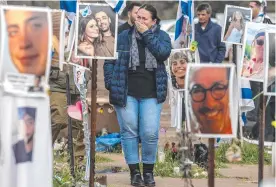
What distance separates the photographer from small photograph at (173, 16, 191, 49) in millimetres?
10234

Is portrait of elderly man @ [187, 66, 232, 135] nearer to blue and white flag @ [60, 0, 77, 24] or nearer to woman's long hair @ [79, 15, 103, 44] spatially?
woman's long hair @ [79, 15, 103, 44]

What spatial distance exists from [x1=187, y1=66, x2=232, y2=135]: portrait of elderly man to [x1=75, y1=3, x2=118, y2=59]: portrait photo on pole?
6.33 feet

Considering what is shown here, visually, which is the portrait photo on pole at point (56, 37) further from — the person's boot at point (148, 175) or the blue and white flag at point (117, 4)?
the person's boot at point (148, 175)

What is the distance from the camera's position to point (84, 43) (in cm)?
812

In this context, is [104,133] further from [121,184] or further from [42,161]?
[42,161]

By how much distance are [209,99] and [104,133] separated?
5.95m

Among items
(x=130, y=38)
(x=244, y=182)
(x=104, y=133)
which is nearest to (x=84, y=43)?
(x=130, y=38)

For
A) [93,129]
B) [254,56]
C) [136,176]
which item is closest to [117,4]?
[93,129]

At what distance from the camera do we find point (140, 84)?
9.08 meters

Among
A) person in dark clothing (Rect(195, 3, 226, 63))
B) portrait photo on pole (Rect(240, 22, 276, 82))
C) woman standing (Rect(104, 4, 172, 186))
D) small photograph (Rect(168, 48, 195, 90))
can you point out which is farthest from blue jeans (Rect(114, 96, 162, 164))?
person in dark clothing (Rect(195, 3, 226, 63))

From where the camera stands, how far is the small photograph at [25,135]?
6305 mm

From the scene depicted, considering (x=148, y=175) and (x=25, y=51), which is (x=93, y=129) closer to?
(x=148, y=175)

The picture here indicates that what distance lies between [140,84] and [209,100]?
280 cm

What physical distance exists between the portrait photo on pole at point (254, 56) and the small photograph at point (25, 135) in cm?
200
